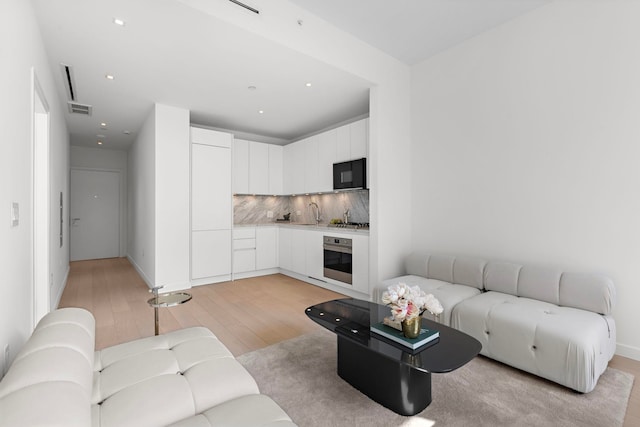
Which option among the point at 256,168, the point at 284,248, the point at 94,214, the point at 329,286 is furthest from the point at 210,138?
the point at 94,214

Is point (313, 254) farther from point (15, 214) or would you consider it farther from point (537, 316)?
point (15, 214)

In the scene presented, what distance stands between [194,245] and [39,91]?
8.86 feet

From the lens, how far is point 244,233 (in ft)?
17.6

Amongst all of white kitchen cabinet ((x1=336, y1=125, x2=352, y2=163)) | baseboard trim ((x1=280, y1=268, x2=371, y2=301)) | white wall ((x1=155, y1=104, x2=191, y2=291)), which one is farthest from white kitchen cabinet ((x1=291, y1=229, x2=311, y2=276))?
white wall ((x1=155, y1=104, x2=191, y2=291))

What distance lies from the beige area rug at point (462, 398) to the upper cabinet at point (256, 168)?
12.2ft

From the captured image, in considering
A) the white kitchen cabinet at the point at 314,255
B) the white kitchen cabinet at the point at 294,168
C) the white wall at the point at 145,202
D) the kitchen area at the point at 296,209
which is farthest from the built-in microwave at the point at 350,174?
the white wall at the point at 145,202

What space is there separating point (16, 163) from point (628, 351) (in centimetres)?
460

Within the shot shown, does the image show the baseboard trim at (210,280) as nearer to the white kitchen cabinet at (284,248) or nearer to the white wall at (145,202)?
the white wall at (145,202)

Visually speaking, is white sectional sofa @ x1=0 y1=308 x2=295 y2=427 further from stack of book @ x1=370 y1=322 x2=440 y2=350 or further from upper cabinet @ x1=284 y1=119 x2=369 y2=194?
upper cabinet @ x1=284 y1=119 x2=369 y2=194

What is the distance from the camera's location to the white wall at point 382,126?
123 inches

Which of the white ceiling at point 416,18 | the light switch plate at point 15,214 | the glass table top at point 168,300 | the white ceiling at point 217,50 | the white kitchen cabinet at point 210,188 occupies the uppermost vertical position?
the white ceiling at point 416,18

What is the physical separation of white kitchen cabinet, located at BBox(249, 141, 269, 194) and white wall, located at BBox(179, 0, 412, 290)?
2598mm

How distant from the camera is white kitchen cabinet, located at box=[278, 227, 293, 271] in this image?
18.0 feet

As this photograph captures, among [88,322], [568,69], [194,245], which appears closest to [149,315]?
[194,245]
